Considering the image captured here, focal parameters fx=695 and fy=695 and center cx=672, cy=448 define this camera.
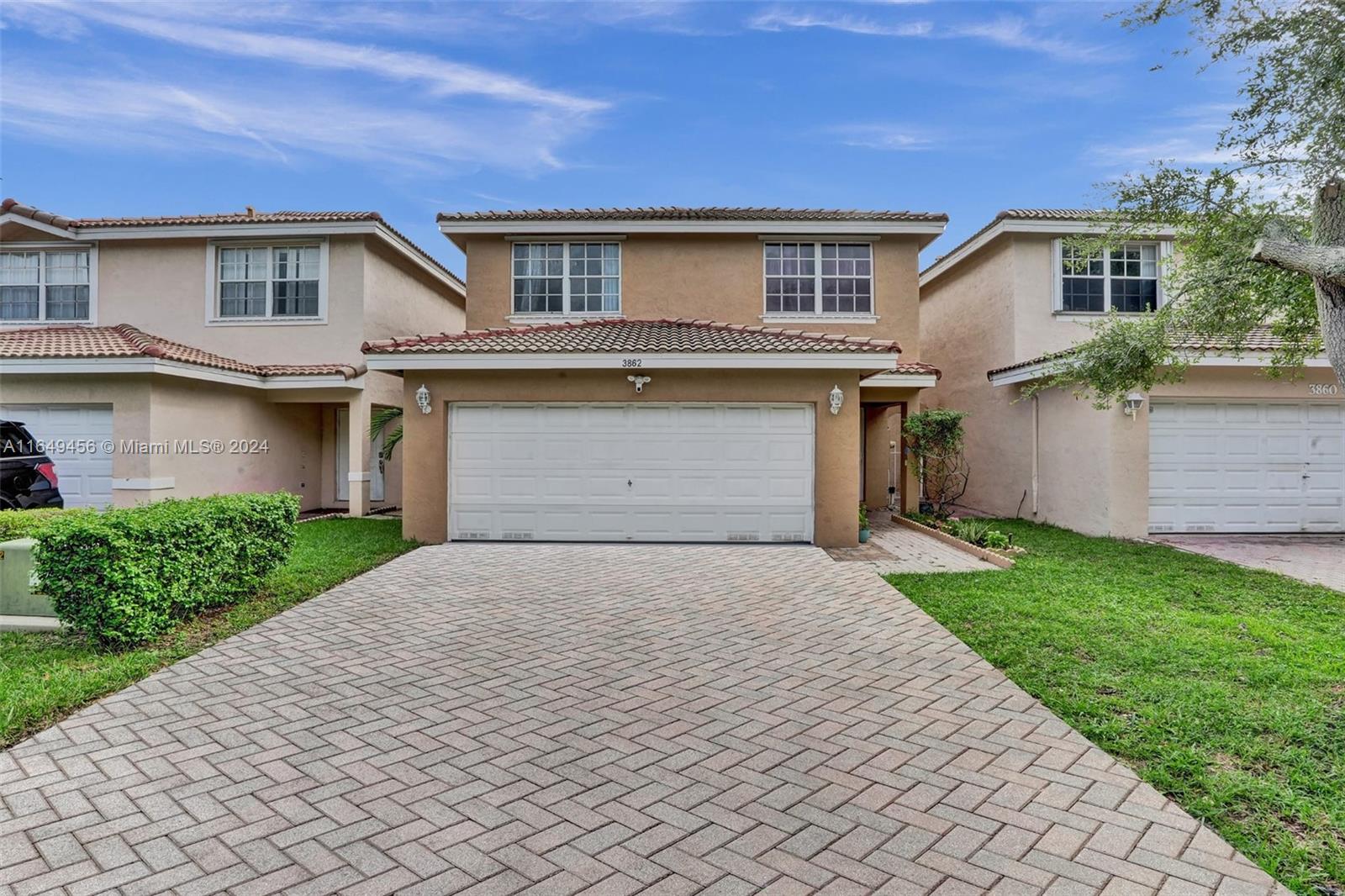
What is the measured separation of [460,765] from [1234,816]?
4047 mm

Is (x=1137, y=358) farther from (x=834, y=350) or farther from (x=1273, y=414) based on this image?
(x=1273, y=414)

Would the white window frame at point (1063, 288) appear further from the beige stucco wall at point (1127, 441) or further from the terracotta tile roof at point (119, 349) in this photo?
the terracotta tile roof at point (119, 349)

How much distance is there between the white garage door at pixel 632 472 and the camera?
1179cm

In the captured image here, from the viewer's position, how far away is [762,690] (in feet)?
17.1

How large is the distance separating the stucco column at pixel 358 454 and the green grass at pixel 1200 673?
39.6 ft

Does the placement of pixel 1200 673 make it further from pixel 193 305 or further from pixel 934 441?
pixel 193 305

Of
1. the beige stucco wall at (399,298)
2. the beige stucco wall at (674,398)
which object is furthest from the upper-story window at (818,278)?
the beige stucco wall at (399,298)

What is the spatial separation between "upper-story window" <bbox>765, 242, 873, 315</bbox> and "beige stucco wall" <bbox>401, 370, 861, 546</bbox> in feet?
15.0

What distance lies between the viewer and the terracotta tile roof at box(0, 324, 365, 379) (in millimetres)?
12734

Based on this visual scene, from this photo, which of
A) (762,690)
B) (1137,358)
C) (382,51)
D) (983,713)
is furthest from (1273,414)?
(382,51)

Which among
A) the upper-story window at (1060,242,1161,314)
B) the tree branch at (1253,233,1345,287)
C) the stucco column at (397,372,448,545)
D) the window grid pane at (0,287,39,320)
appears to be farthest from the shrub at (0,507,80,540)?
the upper-story window at (1060,242,1161,314)

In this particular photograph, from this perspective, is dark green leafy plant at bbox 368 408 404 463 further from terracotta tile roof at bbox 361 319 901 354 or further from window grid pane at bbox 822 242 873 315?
window grid pane at bbox 822 242 873 315

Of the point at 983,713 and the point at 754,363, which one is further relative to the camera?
the point at 754,363

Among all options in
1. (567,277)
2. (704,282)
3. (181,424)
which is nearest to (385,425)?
(181,424)
